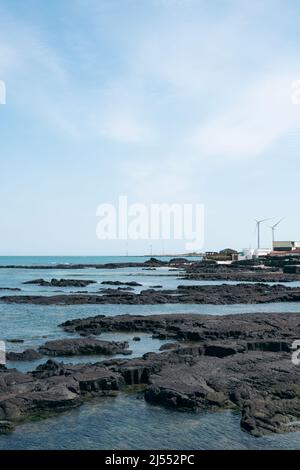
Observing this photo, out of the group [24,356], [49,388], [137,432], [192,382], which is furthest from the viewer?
[24,356]

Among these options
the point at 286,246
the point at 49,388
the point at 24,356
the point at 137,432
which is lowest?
the point at 137,432

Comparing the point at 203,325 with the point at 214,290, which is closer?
the point at 203,325

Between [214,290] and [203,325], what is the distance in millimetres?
32228

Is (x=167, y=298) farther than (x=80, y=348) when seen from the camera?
Yes

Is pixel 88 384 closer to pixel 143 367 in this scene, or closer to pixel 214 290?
pixel 143 367

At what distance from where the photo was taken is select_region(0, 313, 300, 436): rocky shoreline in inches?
722

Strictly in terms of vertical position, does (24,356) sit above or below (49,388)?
below

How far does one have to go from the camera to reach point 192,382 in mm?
20969

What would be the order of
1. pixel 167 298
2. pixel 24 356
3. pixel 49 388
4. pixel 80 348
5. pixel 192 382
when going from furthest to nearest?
pixel 167 298 → pixel 80 348 → pixel 24 356 → pixel 192 382 → pixel 49 388

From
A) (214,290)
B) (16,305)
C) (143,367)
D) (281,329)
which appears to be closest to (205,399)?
(143,367)

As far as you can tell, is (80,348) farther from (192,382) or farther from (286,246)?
(286,246)

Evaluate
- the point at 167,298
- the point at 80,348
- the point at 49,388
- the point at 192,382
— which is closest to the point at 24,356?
the point at 80,348

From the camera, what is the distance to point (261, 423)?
17.2 meters
